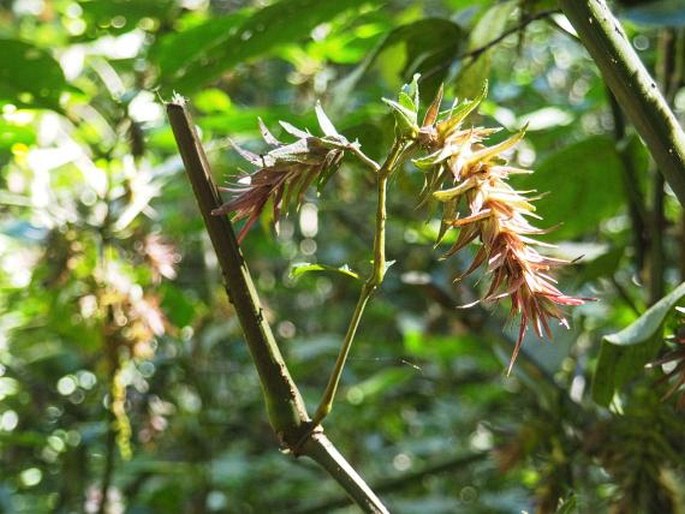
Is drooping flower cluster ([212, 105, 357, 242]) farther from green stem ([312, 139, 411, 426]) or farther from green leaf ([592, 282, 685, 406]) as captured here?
green leaf ([592, 282, 685, 406])

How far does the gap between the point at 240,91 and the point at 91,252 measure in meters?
1.01

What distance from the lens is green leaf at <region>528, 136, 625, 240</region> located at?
2.96 feet

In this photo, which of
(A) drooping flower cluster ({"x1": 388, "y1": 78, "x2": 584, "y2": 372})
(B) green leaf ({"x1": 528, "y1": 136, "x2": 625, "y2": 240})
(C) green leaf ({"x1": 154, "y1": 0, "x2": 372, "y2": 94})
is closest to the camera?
(A) drooping flower cluster ({"x1": 388, "y1": 78, "x2": 584, "y2": 372})

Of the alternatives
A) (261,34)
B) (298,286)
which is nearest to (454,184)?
(261,34)

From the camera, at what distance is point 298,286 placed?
2309 mm

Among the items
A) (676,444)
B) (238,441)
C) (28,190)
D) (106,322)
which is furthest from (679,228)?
(238,441)

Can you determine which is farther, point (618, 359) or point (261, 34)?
point (261, 34)

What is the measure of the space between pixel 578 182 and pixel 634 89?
529 mm

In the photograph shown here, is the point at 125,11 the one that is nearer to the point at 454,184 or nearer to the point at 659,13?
the point at 659,13

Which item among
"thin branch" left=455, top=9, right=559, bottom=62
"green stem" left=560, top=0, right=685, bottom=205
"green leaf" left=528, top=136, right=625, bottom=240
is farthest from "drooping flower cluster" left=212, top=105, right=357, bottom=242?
"green leaf" left=528, top=136, right=625, bottom=240

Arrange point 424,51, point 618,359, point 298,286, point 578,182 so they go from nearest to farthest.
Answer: point 618,359 → point 424,51 → point 578,182 → point 298,286

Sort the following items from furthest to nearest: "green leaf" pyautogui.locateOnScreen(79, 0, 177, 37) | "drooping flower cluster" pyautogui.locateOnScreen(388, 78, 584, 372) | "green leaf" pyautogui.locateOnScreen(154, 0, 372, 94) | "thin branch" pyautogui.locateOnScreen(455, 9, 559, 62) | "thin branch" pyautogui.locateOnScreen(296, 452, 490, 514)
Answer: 1. "thin branch" pyautogui.locateOnScreen(296, 452, 490, 514)
2. "green leaf" pyautogui.locateOnScreen(79, 0, 177, 37)
3. "green leaf" pyautogui.locateOnScreen(154, 0, 372, 94)
4. "thin branch" pyautogui.locateOnScreen(455, 9, 559, 62)
5. "drooping flower cluster" pyautogui.locateOnScreen(388, 78, 584, 372)

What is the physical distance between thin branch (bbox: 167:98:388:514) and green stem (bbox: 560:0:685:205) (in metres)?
0.16

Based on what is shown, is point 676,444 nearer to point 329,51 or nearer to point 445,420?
point 329,51
